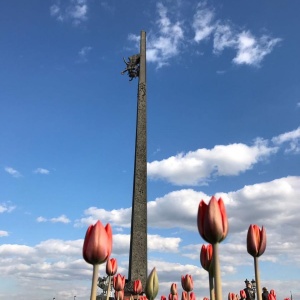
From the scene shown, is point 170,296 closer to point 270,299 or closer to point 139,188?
point 270,299

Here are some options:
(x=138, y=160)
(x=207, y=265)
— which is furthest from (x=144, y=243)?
(x=207, y=265)

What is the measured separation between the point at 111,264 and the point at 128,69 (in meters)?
19.5

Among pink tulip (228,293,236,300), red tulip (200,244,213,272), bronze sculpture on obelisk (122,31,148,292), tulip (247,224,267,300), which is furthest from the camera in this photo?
bronze sculpture on obelisk (122,31,148,292)

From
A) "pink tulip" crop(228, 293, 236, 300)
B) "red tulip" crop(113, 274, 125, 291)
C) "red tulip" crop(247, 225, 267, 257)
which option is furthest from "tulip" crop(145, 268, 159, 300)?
"pink tulip" crop(228, 293, 236, 300)

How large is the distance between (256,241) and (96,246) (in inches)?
35.9

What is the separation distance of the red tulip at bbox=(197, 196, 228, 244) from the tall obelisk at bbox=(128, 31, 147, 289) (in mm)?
15190

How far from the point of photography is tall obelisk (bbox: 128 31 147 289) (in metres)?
16.8

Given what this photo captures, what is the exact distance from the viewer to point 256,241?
221cm

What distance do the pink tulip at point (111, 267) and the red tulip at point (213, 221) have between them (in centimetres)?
200

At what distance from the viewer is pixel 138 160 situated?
1870cm

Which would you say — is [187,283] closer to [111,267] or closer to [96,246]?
[111,267]

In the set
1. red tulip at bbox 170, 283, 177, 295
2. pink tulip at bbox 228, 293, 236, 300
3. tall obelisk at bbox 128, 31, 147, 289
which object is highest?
tall obelisk at bbox 128, 31, 147, 289

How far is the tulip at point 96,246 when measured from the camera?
179 cm

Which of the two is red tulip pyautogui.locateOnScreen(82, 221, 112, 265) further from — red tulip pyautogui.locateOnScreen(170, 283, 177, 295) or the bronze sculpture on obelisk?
the bronze sculpture on obelisk
